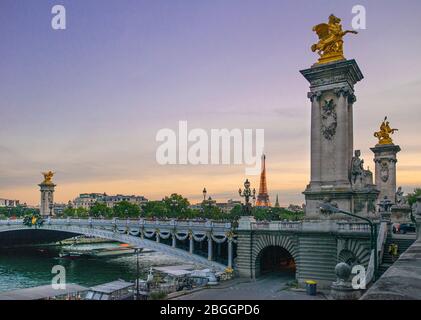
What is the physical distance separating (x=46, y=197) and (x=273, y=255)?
7908cm

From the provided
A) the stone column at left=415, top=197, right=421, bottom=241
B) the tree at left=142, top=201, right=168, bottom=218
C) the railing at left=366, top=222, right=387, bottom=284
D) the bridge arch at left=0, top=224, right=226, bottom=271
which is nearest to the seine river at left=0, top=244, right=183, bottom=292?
the bridge arch at left=0, top=224, right=226, bottom=271

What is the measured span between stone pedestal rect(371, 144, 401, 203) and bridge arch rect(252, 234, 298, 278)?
43.3 feet

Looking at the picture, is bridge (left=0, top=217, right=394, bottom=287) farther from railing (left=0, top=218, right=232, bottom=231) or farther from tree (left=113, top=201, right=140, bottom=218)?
tree (left=113, top=201, right=140, bottom=218)

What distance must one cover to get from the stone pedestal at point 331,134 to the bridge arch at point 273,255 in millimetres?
3717

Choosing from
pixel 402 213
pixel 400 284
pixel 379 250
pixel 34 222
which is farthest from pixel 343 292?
pixel 34 222

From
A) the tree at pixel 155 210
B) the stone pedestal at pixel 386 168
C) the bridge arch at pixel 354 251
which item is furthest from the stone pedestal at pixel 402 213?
the tree at pixel 155 210

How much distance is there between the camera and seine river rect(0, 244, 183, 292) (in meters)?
54.2

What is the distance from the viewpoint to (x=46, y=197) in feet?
348

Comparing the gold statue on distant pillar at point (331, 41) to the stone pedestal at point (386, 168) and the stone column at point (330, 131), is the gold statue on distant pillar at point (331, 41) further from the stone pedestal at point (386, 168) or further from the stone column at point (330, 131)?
the stone pedestal at point (386, 168)

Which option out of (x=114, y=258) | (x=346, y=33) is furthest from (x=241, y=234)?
(x=114, y=258)

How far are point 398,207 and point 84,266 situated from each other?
48.5 m
